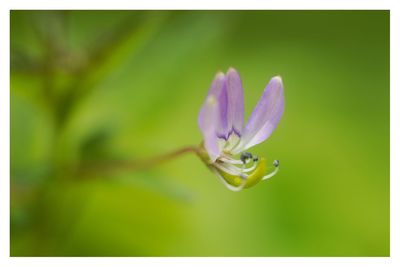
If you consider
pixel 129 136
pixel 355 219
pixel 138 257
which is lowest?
pixel 138 257

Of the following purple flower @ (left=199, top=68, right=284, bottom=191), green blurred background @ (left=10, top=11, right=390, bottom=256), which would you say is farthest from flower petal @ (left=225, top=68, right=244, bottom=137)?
green blurred background @ (left=10, top=11, right=390, bottom=256)

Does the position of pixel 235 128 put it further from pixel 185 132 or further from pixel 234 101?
pixel 185 132

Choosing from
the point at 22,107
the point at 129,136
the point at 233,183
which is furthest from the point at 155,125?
the point at 233,183

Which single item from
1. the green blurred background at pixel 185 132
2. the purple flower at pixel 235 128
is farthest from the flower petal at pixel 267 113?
the green blurred background at pixel 185 132

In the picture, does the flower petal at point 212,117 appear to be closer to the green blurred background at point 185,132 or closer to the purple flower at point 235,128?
the purple flower at point 235,128

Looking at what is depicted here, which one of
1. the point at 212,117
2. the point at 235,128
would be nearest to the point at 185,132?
the point at 235,128

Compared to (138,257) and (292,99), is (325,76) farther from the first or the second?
(138,257)
